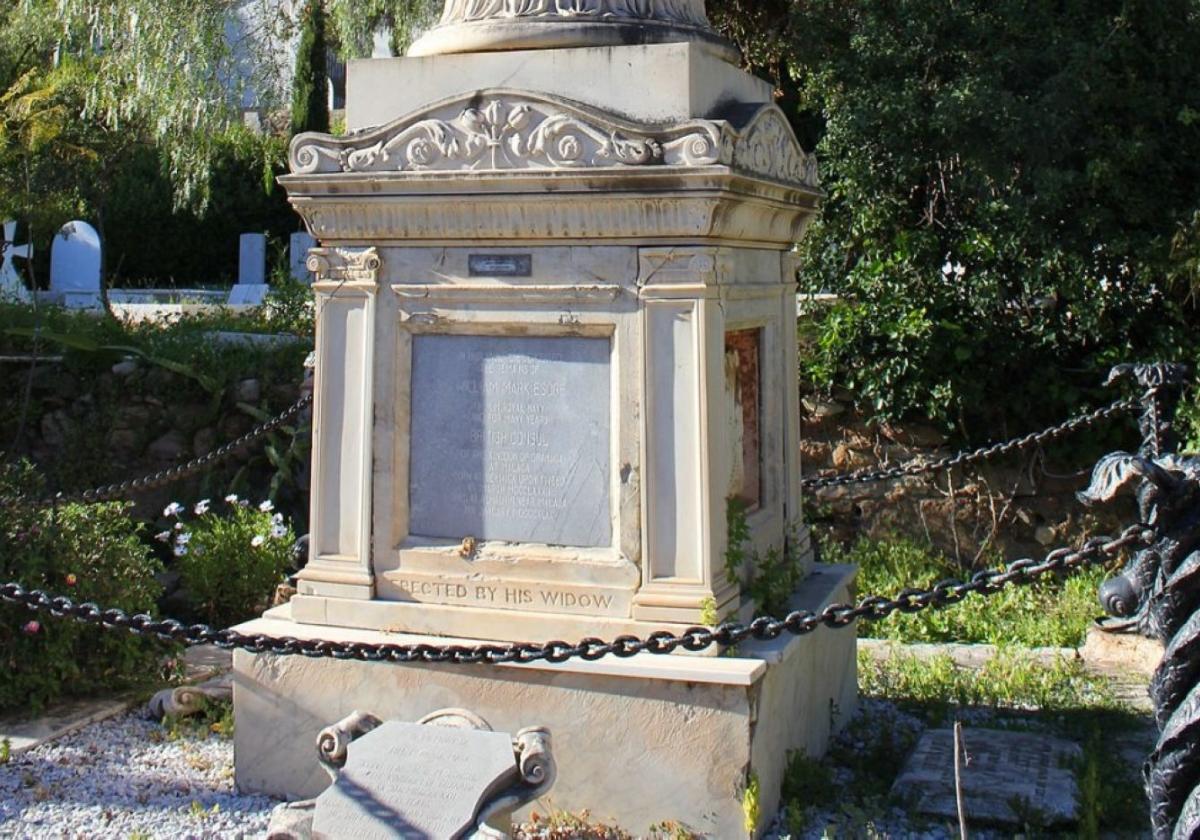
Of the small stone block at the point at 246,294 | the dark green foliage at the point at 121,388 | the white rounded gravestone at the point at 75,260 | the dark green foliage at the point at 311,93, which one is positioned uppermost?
the dark green foliage at the point at 311,93

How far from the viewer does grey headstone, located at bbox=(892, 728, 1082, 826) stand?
14.7 feet

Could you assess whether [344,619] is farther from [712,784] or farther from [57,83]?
[57,83]

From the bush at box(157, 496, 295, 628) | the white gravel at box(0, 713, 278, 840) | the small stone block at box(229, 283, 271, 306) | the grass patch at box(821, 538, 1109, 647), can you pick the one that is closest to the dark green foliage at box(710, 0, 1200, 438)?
the grass patch at box(821, 538, 1109, 647)

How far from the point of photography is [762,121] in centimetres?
471

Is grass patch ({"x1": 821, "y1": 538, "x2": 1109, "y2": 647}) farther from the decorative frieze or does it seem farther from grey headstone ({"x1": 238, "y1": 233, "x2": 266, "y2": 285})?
grey headstone ({"x1": 238, "y1": 233, "x2": 266, "y2": 285})

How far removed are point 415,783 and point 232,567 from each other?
4259 millimetres

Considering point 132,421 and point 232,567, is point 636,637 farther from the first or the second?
point 132,421

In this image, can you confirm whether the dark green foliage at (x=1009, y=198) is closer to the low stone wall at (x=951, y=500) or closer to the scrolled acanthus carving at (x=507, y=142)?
the low stone wall at (x=951, y=500)

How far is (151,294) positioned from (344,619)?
1384 centimetres

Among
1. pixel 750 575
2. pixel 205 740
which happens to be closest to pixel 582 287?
pixel 750 575

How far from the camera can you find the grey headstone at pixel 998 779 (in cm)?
448

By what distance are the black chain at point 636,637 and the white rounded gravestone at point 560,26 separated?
1.97m

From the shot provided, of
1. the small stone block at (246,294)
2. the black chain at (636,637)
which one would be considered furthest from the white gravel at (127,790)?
the small stone block at (246,294)

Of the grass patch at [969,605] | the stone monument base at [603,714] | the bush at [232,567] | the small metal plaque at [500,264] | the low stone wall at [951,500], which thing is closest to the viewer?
the stone monument base at [603,714]
